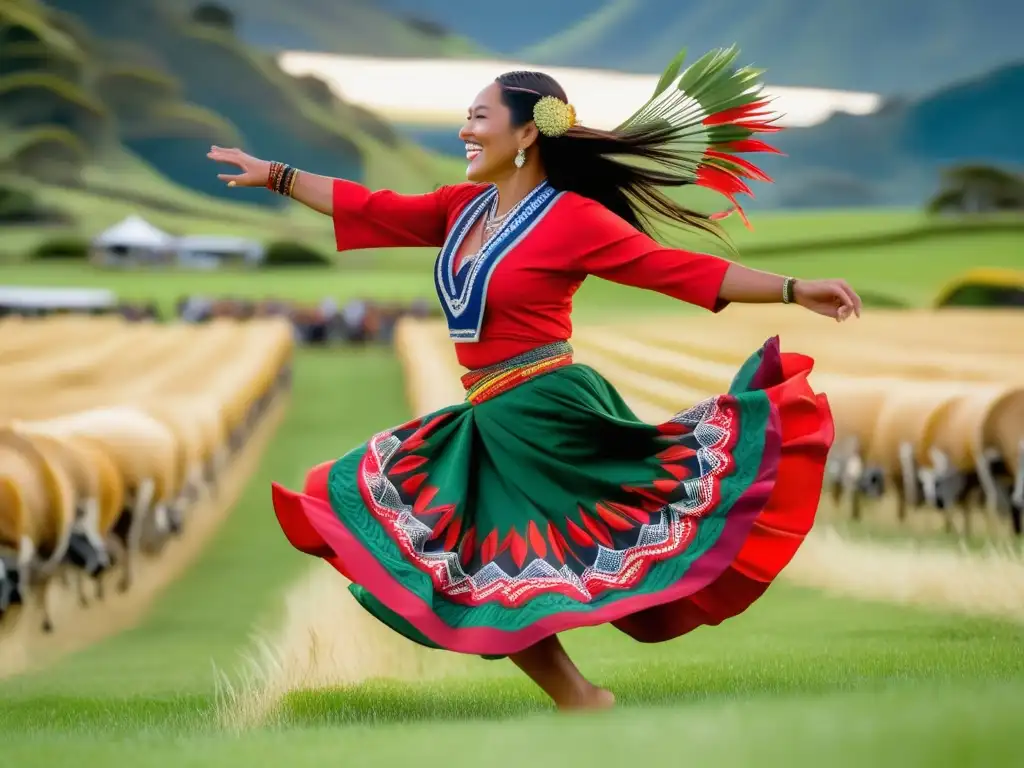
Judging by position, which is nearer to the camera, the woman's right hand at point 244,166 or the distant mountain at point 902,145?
the woman's right hand at point 244,166

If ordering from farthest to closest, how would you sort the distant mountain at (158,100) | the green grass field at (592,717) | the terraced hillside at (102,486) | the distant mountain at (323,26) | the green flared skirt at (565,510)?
the distant mountain at (158,100) → the distant mountain at (323,26) → the terraced hillside at (102,486) → the green flared skirt at (565,510) → the green grass field at (592,717)

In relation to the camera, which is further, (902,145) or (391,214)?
(902,145)

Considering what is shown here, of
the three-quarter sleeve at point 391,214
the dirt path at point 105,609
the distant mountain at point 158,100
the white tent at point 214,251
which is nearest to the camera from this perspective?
the three-quarter sleeve at point 391,214

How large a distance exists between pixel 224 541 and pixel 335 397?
1055cm

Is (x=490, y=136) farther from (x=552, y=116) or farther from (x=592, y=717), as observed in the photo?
(x=592, y=717)

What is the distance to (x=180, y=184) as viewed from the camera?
44.6 meters

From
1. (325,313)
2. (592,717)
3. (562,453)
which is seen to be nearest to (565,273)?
(562,453)

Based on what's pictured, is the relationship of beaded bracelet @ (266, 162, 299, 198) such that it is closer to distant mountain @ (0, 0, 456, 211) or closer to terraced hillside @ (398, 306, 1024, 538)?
terraced hillside @ (398, 306, 1024, 538)

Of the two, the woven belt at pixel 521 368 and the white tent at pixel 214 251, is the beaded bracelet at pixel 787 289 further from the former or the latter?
the white tent at pixel 214 251

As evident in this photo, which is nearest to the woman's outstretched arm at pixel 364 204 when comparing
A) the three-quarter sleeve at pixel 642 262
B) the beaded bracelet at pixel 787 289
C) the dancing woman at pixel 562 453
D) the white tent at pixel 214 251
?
the dancing woman at pixel 562 453

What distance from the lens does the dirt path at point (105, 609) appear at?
7.74 m

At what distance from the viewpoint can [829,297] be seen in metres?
4.36

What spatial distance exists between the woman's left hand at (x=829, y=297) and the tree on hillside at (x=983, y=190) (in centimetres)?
2399

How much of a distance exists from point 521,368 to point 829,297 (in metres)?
0.88
